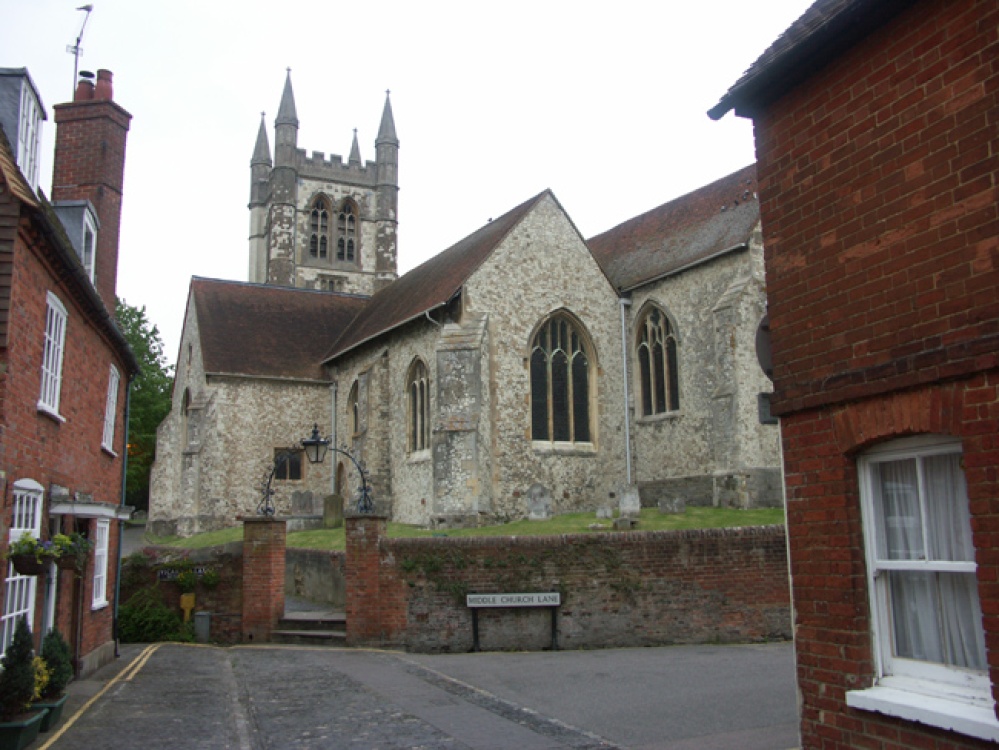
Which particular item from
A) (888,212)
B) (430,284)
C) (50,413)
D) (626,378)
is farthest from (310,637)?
(430,284)

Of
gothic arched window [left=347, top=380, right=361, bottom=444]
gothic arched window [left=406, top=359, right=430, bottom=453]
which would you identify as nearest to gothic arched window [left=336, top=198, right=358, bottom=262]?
gothic arched window [left=347, top=380, right=361, bottom=444]

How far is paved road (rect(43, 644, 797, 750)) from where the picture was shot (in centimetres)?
915

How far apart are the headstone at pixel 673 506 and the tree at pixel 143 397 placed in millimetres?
32185

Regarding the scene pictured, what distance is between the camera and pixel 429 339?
2642 centimetres

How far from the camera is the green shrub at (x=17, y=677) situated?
8508mm

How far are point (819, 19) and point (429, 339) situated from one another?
A: 2064 cm

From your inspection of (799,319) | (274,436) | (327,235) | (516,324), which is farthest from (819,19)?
(327,235)

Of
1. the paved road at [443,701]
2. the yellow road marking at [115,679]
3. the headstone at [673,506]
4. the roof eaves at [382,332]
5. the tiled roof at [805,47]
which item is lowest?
the paved road at [443,701]

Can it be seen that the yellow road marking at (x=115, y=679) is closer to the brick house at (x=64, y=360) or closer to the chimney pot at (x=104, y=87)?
the brick house at (x=64, y=360)

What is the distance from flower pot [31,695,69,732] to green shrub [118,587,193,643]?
8.28 meters

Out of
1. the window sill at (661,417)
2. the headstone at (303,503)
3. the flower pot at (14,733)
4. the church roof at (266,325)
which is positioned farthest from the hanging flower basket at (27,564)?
the headstone at (303,503)

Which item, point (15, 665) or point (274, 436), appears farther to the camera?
point (274, 436)

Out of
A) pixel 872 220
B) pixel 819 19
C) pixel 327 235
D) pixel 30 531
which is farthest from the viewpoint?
pixel 327 235

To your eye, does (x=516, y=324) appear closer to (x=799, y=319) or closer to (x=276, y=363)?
(x=276, y=363)
